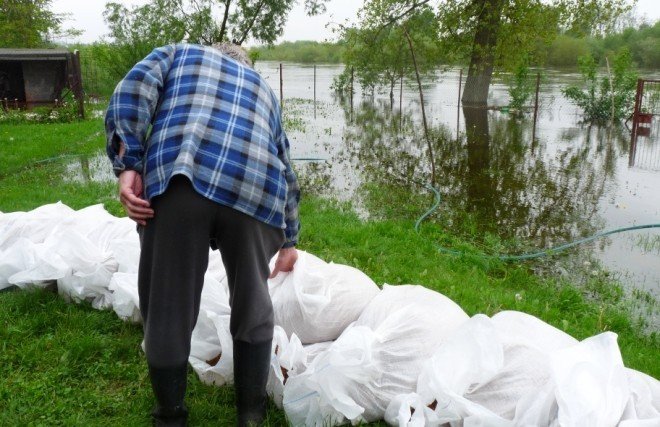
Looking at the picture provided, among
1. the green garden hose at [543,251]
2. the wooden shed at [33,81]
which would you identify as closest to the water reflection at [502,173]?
the green garden hose at [543,251]

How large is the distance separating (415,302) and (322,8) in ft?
74.3

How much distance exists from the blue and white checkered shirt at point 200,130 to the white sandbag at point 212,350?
0.64 m

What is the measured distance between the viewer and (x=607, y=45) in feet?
164

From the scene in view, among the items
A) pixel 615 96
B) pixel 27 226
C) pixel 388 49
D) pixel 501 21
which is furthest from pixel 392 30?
pixel 27 226

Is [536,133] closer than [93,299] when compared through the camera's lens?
No

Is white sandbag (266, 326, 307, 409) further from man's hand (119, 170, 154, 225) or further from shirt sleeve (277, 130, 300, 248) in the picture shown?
man's hand (119, 170, 154, 225)

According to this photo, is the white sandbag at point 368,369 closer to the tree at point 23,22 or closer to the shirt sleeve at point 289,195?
the shirt sleeve at point 289,195

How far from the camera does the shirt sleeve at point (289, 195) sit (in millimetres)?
1953

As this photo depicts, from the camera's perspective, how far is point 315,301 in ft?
7.64

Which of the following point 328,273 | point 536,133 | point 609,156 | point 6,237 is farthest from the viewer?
point 536,133

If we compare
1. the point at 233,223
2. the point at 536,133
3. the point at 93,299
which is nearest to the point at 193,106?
the point at 233,223

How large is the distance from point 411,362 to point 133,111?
49.1 inches

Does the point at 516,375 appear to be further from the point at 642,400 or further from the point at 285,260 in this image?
the point at 285,260

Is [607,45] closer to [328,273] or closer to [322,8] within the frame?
[322,8]
